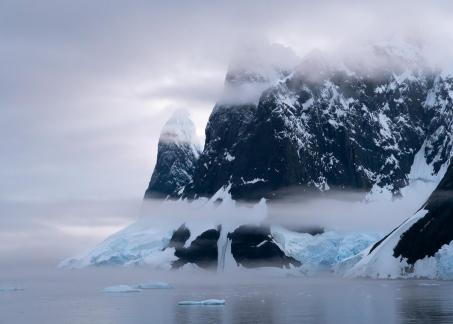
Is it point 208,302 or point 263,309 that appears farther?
point 208,302

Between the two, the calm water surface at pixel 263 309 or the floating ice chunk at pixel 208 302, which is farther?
the floating ice chunk at pixel 208 302

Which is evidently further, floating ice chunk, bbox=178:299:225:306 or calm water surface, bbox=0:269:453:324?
floating ice chunk, bbox=178:299:225:306

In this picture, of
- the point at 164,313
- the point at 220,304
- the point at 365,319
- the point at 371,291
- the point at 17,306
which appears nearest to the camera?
the point at 365,319

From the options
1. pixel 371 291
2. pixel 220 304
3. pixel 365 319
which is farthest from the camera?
pixel 371 291

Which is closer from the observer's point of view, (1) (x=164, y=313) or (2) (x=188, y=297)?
(1) (x=164, y=313)

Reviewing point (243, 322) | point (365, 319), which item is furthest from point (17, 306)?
point (365, 319)

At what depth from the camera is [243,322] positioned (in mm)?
118250

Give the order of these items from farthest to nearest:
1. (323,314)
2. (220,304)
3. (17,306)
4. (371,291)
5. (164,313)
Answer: (371,291) < (17,306) < (220,304) < (164,313) < (323,314)

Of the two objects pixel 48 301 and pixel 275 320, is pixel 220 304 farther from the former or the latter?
pixel 48 301

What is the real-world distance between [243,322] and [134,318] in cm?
1877

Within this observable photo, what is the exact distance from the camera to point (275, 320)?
393 feet

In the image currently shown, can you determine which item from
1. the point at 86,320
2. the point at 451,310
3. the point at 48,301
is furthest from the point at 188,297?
the point at 451,310

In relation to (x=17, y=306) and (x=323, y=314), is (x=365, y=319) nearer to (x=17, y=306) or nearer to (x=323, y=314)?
(x=323, y=314)

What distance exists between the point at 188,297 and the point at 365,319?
7175cm
